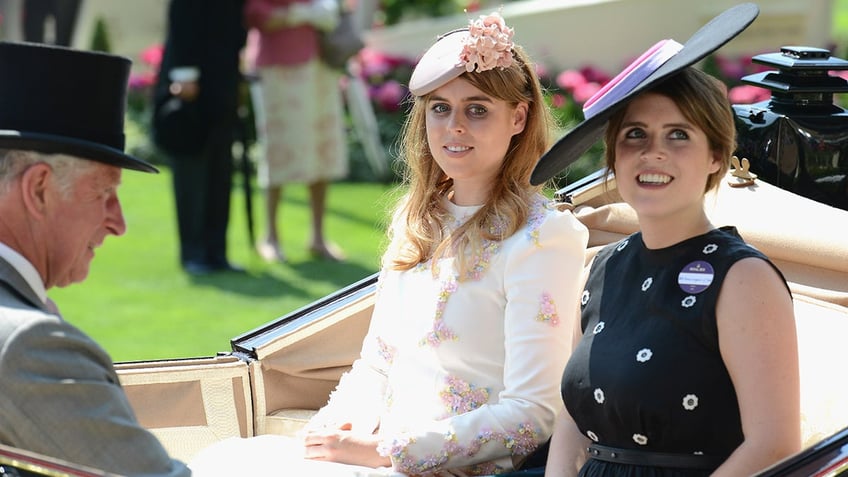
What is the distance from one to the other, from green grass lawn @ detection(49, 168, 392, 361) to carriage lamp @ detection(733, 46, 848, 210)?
6.60ft

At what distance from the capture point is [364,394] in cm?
289

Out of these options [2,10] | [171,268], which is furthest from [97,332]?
[2,10]

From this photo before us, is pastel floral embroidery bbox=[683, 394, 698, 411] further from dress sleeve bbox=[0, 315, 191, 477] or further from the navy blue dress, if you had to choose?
dress sleeve bbox=[0, 315, 191, 477]

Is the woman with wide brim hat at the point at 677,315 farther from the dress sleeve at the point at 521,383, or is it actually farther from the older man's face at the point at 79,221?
the older man's face at the point at 79,221

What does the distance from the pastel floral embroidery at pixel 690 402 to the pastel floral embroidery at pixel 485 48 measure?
2.90 feet

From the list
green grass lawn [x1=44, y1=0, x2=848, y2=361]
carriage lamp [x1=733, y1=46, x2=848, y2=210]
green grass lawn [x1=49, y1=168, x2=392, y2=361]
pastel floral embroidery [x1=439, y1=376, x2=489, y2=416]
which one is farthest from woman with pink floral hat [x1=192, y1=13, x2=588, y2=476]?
green grass lawn [x1=44, y1=0, x2=848, y2=361]

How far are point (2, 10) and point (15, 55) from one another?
9687 millimetres

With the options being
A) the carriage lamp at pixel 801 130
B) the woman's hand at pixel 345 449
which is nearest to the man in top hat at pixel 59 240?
the woman's hand at pixel 345 449

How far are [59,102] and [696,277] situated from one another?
3.73 ft

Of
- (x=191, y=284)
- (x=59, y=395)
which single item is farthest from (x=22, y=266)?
(x=191, y=284)

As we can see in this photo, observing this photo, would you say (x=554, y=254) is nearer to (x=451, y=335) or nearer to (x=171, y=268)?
(x=451, y=335)

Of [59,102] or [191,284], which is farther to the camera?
[191,284]

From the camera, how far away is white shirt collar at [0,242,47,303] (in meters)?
2.01

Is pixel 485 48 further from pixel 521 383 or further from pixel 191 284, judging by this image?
pixel 191 284
